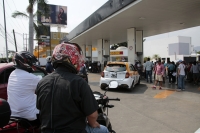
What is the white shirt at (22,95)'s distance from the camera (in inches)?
97.9

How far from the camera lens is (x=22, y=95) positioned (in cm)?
249

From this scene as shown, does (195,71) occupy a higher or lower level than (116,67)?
lower

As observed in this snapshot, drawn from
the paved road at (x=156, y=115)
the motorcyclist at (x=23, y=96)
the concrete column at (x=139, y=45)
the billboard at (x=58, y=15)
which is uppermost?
the billboard at (x=58, y=15)

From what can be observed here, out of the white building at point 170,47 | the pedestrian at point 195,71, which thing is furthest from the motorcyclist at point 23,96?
the white building at point 170,47

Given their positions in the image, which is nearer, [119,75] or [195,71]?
[119,75]

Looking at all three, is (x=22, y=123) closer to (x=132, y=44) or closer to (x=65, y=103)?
(x=65, y=103)

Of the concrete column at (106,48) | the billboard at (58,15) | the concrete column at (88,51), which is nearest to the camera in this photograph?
the concrete column at (106,48)

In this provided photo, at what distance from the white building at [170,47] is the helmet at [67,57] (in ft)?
136

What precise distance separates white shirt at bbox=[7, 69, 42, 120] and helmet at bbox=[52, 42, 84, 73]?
863 mm

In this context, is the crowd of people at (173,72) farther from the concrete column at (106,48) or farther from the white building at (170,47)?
the white building at (170,47)

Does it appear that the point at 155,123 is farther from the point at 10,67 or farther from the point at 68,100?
the point at 10,67

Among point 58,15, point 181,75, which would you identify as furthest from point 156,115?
point 58,15

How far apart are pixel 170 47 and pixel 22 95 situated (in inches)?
1893

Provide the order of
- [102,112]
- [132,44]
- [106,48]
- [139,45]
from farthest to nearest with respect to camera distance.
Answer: [106,48] < [139,45] < [132,44] < [102,112]
